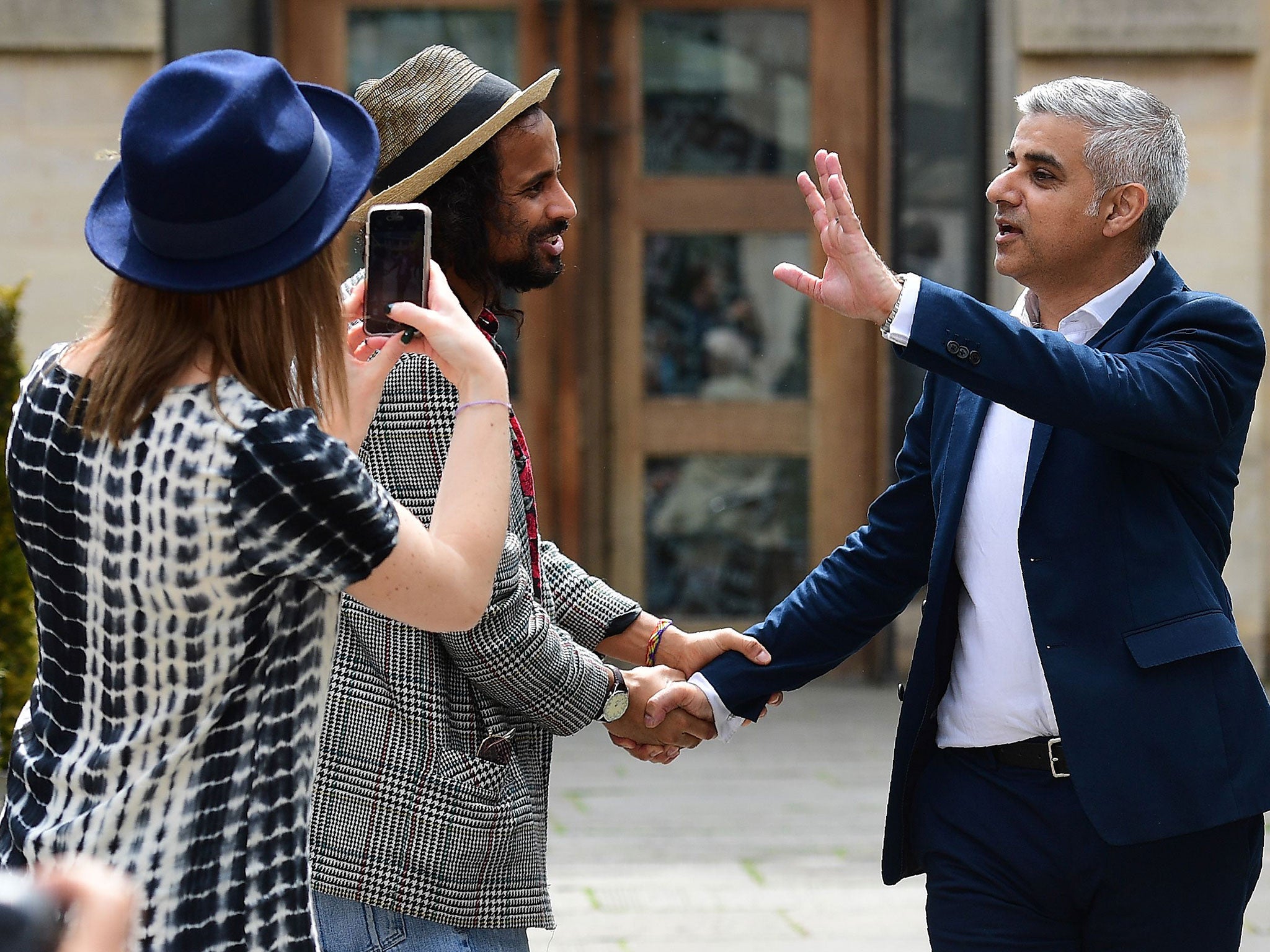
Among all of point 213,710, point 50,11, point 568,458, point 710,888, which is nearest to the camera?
point 213,710

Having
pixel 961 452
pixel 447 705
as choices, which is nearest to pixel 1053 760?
pixel 961 452

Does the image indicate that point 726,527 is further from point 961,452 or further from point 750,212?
point 961,452

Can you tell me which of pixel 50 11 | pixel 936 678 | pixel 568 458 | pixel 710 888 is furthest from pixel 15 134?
pixel 936 678

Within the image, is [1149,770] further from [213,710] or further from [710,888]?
[710,888]

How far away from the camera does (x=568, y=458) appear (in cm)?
862

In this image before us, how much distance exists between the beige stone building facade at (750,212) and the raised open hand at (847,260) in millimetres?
5662

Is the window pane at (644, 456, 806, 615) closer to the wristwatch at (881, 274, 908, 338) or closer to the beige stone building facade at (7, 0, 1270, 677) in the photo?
the beige stone building facade at (7, 0, 1270, 677)

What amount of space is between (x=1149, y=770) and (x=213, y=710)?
1.49 metres

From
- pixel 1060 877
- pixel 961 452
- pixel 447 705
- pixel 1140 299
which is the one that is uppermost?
pixel 1140 299

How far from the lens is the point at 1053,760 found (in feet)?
9.20

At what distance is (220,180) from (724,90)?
22.8ft

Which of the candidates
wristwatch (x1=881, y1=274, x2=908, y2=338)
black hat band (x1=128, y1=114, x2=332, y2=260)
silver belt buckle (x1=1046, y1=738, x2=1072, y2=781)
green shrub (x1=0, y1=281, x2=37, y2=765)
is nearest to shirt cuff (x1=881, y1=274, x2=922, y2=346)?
wristwatch (x1=881, y1=274, x2=908, y2=338)

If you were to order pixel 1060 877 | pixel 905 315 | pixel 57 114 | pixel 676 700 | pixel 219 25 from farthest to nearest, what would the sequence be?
pixel 219 25 < pixel 57 114 < pixel 676 700 < pixel 1060 877 < pixel 905 315

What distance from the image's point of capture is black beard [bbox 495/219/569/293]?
9.46 feet
